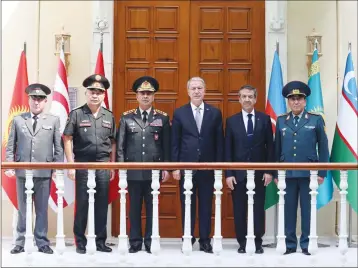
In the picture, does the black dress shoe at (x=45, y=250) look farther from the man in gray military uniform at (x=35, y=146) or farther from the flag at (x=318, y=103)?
the flag at (x=318, y=103)

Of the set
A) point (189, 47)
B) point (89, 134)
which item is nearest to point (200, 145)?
point (89, 134)

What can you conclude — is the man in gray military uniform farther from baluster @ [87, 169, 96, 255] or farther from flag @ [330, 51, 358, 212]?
flag @ [330, 51, 358, 212]

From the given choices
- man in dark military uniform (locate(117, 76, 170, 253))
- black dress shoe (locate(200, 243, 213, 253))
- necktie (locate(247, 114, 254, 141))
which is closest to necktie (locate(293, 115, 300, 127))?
necktie (locate(247, 114, 254, 141))

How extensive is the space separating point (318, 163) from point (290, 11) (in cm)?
239

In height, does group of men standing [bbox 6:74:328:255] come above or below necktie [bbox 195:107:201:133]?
below

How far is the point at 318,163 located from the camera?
5578 millimetres

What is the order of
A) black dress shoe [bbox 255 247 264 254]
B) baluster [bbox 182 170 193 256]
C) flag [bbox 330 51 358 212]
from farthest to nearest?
flag [bbox 330 51 358 212], black dress shoe [bbox 255 247 264 254], baluster [bbox 182 170 193 256]

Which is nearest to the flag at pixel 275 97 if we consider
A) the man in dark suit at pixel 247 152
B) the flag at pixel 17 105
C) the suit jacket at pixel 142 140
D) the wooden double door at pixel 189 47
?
the wooden double door at pixel 189 47

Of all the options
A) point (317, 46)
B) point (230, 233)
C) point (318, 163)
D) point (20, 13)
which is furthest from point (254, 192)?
point (20, 13)

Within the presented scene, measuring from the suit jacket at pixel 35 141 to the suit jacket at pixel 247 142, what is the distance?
4.96ft

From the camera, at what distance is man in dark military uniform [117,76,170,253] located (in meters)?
5.95

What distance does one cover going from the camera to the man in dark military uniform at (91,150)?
234 inches

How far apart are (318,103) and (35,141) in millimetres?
2795

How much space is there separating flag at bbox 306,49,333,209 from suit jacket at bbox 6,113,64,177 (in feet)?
8.19
